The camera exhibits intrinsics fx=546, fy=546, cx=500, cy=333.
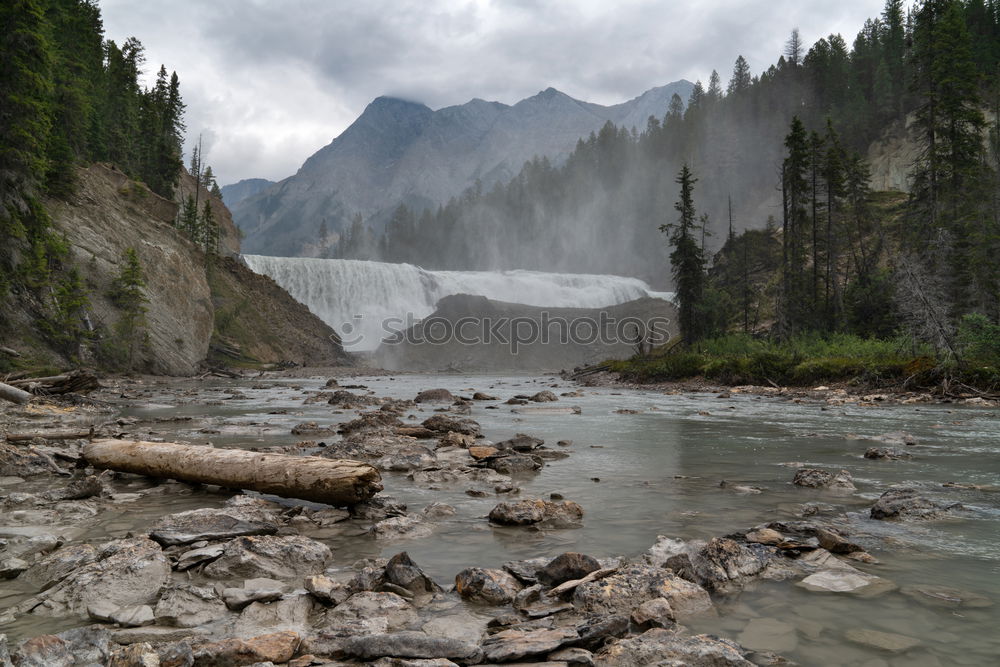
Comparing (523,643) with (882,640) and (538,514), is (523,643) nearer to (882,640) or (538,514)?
(882,640)

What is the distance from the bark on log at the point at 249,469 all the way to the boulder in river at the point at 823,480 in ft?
16.7

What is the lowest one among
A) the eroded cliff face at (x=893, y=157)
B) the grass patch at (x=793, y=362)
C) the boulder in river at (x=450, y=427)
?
the boulder in river at (x=450, y=427)

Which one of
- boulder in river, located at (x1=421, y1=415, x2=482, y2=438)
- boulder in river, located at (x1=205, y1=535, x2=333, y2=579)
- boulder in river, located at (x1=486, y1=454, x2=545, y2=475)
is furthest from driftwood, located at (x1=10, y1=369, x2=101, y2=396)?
boulder in river, located at (x1=205, y1=535, x2=333, y2=579)

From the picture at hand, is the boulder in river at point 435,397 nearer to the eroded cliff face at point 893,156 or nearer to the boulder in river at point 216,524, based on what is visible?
the boulder in river at point 216,524

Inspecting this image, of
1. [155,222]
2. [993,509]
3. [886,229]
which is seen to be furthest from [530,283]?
[993,509]

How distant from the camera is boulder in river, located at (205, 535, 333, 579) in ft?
12.2

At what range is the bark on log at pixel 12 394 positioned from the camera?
12.4 metres

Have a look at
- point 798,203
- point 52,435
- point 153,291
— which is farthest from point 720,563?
point 798,203

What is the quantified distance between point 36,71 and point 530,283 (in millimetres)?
76252

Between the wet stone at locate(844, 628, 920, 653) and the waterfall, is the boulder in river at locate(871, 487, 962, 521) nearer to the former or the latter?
the wet stone at locate(844, 628, 920, 653)

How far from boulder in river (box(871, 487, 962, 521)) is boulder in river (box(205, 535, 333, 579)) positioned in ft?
16.5

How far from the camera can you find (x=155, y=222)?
4319 cm

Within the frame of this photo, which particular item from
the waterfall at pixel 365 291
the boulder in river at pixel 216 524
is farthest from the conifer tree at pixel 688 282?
the waterfall at pixel 365 291

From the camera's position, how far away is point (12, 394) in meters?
12.5
